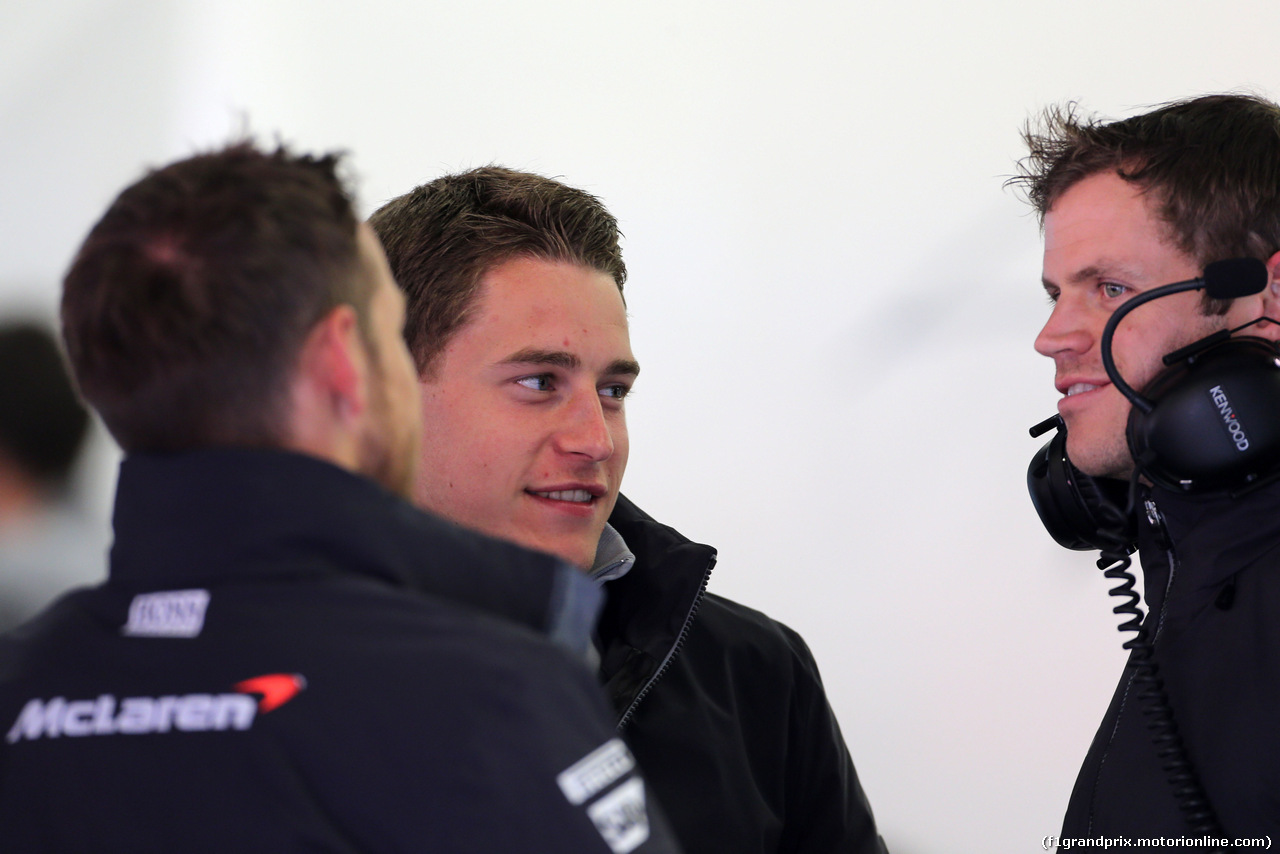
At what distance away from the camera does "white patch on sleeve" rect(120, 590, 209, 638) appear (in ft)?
1.98

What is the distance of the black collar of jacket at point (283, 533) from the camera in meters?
0.62

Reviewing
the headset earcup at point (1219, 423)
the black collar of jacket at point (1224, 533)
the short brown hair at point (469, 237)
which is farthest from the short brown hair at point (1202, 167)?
the short brown hair at point (469, 237)

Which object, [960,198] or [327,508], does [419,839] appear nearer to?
[327,508]

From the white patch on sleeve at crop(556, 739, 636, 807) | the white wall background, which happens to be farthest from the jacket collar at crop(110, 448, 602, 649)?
the white wall background

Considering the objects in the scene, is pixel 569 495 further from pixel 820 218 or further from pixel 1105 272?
pixel 820 218

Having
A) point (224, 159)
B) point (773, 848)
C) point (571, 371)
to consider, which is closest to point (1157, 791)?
point (773, 848)

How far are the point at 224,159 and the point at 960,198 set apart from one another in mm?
1871

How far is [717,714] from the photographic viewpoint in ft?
4.33

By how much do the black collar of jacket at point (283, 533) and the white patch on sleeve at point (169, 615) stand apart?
1 centimetres

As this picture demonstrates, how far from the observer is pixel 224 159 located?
0.68m

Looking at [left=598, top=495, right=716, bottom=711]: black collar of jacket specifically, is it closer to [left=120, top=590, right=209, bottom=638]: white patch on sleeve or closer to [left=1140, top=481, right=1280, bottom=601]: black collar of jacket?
[left=1140, top=481, right=1280, bottom=601]: black collar of jacket

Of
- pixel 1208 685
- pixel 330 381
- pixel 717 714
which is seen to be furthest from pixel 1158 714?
pixel 330 381

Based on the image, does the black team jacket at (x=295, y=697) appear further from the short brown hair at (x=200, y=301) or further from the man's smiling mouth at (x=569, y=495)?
the man's smiling mouth at (x=569, y=495)

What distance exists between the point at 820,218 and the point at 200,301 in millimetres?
1887
